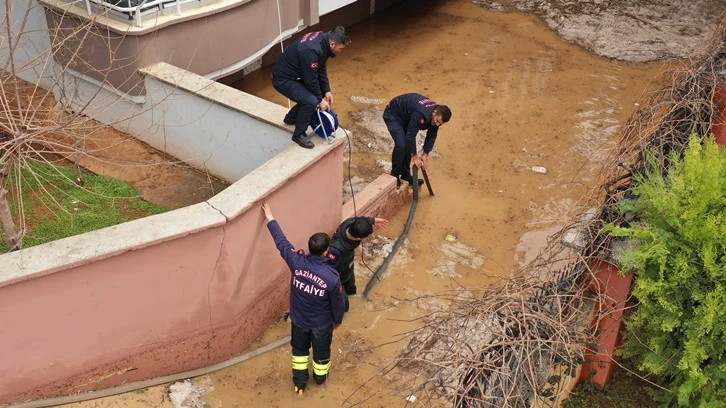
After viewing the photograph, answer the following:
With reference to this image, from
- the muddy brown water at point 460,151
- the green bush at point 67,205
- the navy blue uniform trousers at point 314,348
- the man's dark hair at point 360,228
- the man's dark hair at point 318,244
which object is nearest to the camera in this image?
the man's dark hair at point 318,244

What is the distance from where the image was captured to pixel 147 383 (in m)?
5.12

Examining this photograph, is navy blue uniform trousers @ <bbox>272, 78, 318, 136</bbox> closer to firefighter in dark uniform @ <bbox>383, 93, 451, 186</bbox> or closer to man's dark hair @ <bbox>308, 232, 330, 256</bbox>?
man's dark hair @ <bbox>308, 232, 330, 256</bbox>

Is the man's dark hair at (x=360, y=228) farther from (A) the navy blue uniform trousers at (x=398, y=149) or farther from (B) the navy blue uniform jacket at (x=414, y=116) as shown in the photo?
(A) the navy blue uniform trousers at (x=398, y=149)

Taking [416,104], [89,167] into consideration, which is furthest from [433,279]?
[89,167]

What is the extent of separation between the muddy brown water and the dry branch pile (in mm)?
936

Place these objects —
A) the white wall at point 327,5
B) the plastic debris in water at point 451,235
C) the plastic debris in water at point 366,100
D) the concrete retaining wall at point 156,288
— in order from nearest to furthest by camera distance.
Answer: the concrete retaining wall at point 156,288 → the plastic debris in water at point 451,235 → the white wall at point 327,5 → the plastic debris in water at point 366,100

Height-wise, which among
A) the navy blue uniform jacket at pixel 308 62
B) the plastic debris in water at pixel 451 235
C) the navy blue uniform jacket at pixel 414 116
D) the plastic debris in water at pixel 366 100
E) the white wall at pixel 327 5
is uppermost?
the navy blue uniform jacket at pixel 308 62

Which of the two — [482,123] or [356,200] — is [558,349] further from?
[482,123]

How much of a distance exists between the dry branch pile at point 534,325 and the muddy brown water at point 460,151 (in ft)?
3.07

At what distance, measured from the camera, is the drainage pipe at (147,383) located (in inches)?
185

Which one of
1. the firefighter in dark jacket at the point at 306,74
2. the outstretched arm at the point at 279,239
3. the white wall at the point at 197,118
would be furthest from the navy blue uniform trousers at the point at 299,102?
the outstretched arm at the point at 279,239

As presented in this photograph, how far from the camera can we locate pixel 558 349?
3891 mm

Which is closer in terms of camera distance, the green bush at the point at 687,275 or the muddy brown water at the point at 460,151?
the green bush at the point at 687,275

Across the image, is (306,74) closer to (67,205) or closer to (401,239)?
(401,239)
